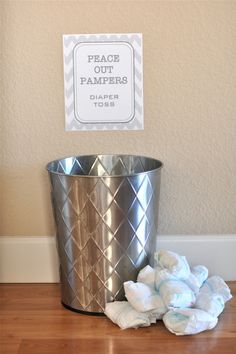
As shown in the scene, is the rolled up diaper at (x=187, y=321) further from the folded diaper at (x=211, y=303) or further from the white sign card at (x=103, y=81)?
the white sign card at (x=103, y=81)

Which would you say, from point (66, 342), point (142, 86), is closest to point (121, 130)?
point (142, 86)

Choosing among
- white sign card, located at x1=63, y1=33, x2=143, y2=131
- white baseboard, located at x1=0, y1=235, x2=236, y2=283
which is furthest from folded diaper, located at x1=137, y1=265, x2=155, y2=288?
white sign card, located at x1=63, y1=33, x2=143, y2=131

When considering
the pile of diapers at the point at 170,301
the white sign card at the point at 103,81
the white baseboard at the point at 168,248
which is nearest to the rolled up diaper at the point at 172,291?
the pile of diapers at the point at 170,301

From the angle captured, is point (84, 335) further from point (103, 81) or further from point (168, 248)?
point (103, 81)

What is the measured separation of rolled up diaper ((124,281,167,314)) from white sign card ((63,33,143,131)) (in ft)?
1.41

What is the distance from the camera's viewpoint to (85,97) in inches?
63.9

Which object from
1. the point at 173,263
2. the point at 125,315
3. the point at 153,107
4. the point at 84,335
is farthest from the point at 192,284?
the point at 153,107

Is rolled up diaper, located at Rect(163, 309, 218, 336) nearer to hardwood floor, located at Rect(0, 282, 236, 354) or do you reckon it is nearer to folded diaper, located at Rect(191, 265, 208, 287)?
hardwood floor, located at Rect(0, 282, 236, 354)

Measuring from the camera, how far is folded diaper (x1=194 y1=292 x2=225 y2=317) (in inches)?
56.0

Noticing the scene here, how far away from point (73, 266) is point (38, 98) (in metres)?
0.45

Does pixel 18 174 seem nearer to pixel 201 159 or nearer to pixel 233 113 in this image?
pixel 201 159

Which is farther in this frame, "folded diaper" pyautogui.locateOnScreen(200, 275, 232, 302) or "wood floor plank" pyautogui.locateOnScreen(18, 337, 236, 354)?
"folded diaper" pyautogui.locateOnScreen(200, 275, 232, 302)

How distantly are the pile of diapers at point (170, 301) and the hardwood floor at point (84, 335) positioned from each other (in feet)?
0.08

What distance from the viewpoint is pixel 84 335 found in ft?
4.58
